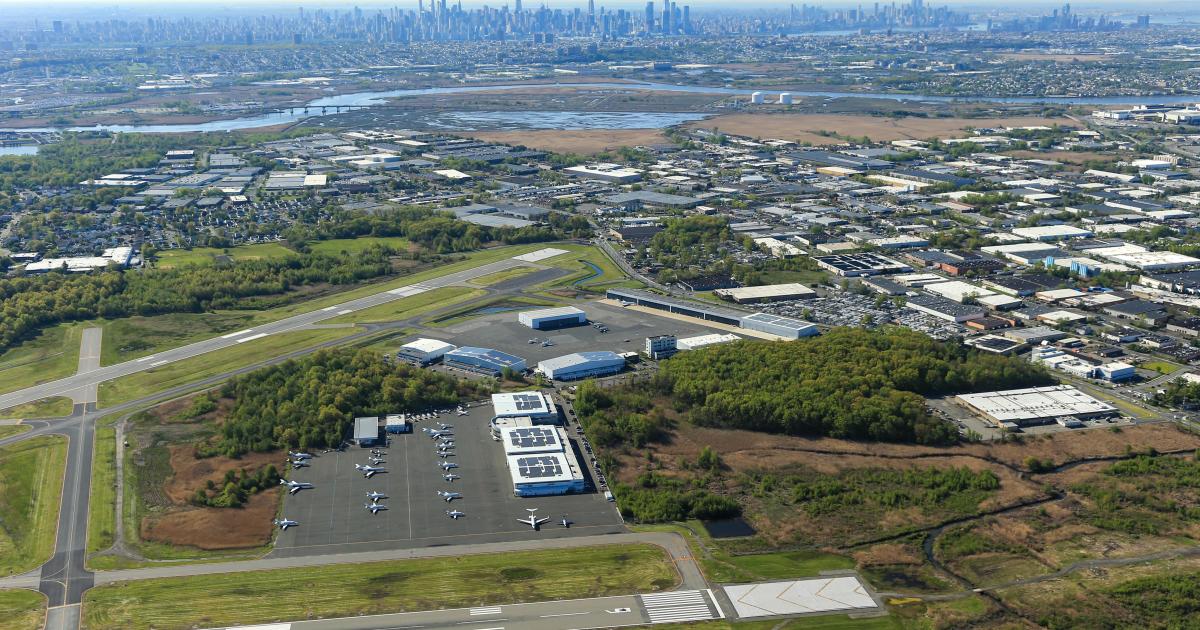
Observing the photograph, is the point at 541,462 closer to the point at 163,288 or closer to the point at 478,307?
the point at 478,307

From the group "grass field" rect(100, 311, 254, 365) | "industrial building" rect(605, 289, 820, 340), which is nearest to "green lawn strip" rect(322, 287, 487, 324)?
"grass field" rect(100, 311, 254, 365)

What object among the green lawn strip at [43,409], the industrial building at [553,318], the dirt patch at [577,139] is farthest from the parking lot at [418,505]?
the dirt patch at [577,139]

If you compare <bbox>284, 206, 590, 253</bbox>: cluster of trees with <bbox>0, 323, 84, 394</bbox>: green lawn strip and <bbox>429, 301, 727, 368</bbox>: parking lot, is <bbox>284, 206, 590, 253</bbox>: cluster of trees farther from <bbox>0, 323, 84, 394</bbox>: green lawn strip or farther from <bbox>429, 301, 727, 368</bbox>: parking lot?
<bbox>0, 323, 84, 394</bbox>: green lawn strip

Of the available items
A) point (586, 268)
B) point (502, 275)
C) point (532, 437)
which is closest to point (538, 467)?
point (532, 437)

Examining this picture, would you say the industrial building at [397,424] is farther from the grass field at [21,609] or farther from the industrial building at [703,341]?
the industrial building at [703,341]

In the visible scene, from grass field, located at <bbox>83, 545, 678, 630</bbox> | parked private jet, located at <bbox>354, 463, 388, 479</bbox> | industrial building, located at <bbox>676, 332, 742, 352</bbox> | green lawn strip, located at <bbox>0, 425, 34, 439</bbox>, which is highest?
industrial building, located at <bbox>676, 332, 742, 352</bbox>

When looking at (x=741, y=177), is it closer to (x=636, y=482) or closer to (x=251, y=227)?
(x=251, y=227)
